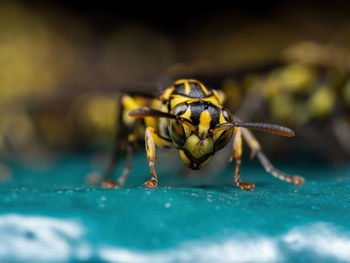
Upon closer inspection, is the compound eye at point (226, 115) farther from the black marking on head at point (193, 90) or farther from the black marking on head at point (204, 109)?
the black marking on head at point (193, 90)

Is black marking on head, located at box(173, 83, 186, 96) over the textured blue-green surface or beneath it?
over

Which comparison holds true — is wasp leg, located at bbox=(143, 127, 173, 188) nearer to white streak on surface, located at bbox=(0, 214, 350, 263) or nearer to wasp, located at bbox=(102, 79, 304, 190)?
wasp, located at bbox=(102, 79, 304, 190)

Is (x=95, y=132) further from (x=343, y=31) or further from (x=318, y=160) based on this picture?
(x=343, y=31)

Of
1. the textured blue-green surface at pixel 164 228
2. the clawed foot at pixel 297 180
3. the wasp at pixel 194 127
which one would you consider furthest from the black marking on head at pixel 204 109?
the clawed foot at pixel 297 180

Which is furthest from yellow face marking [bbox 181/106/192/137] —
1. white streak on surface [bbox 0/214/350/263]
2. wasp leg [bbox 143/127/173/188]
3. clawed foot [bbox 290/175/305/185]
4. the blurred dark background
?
the blurred dark background

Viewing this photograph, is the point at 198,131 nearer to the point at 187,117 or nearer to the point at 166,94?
the point at 187,117

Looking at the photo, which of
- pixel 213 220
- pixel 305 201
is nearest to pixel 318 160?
pixel 305 201
